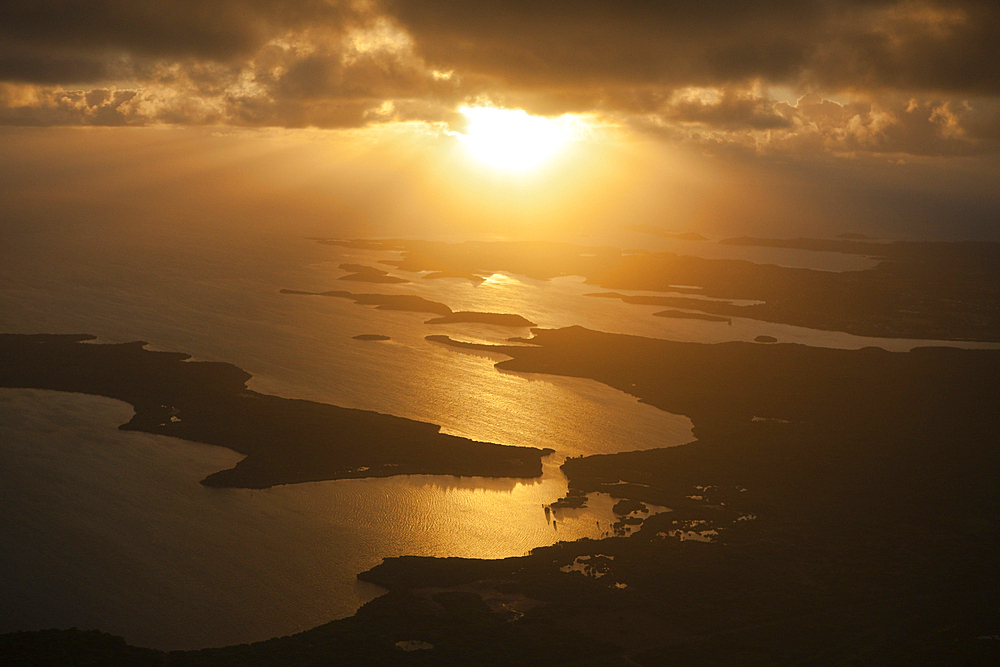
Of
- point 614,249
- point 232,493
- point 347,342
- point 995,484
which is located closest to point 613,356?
point 347,342

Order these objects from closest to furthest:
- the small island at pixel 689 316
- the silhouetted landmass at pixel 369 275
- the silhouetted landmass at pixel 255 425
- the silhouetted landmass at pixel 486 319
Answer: the silhouetted landmass at pixel 255 425
the silhouetted landmass at pixel 486 319
the small island at pixel 689 316
the silhouetted landmass at pixel 369 275

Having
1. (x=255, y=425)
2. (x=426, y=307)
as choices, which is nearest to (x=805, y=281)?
(x=426, y=307)

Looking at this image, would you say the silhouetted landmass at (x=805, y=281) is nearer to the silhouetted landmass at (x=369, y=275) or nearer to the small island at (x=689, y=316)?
the small island at (x=689, y=316)

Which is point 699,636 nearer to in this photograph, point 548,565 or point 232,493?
point 548,565

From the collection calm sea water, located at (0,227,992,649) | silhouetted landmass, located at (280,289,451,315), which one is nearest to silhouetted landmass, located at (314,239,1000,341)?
calm sea water, located at (0,227,992,649)

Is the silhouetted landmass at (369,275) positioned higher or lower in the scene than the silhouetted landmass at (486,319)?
higher

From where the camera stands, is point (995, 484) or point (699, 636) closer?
point (699, 636)

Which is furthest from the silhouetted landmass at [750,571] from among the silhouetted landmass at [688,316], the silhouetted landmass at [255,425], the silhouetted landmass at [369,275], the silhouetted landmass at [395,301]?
the silhouetted landmass at [369,275]
